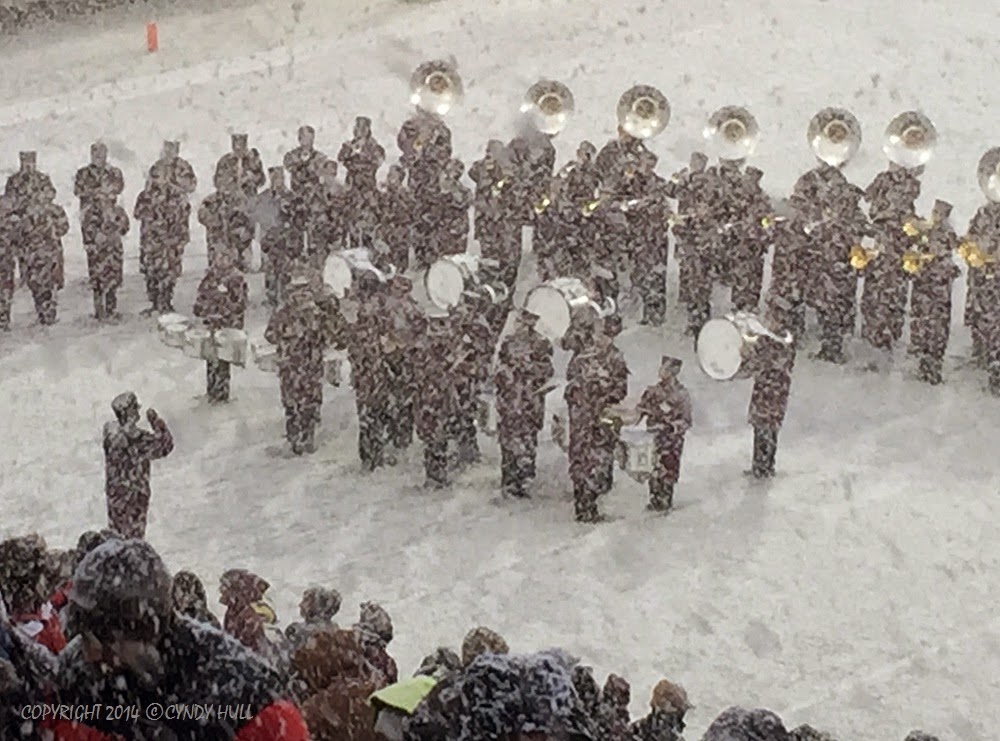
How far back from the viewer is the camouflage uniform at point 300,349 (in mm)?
10422

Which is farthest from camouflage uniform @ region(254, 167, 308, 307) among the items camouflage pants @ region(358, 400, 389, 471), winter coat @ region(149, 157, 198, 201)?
camouflage pants @ region(358, 400, 389, 471)

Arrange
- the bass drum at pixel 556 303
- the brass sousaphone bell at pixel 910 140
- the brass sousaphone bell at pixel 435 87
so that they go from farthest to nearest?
the brass sousaphone bell at pixel 435 87, the brass sousaphone bell at pixel 910 140, the bass drum at pixel 556 303

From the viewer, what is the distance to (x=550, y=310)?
1048 centimetres

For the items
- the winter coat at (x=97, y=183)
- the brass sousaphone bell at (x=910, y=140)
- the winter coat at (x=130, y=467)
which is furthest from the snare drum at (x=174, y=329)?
the brass sousaphone bell at (x=910, y=140)

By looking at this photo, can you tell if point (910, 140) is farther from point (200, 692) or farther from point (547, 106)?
point (200, 692)

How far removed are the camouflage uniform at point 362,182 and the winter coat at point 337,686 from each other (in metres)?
7.20

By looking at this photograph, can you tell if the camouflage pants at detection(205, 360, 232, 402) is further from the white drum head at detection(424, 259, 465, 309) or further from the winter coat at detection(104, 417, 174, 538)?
the winter coat at detection(104, 417, 174, 538)

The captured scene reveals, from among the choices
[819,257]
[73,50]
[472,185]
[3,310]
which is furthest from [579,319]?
[73,50]

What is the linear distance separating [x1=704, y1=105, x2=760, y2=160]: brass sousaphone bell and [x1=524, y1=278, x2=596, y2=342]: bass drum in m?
2.34

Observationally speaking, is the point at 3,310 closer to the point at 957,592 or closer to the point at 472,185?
the point at 472,185

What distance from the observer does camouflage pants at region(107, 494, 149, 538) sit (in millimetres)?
9430

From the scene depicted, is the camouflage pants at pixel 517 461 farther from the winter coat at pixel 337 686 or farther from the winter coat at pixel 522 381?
the winter coat at pixel 337 686

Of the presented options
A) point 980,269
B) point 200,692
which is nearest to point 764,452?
point 980,269

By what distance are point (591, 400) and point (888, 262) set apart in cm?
276
